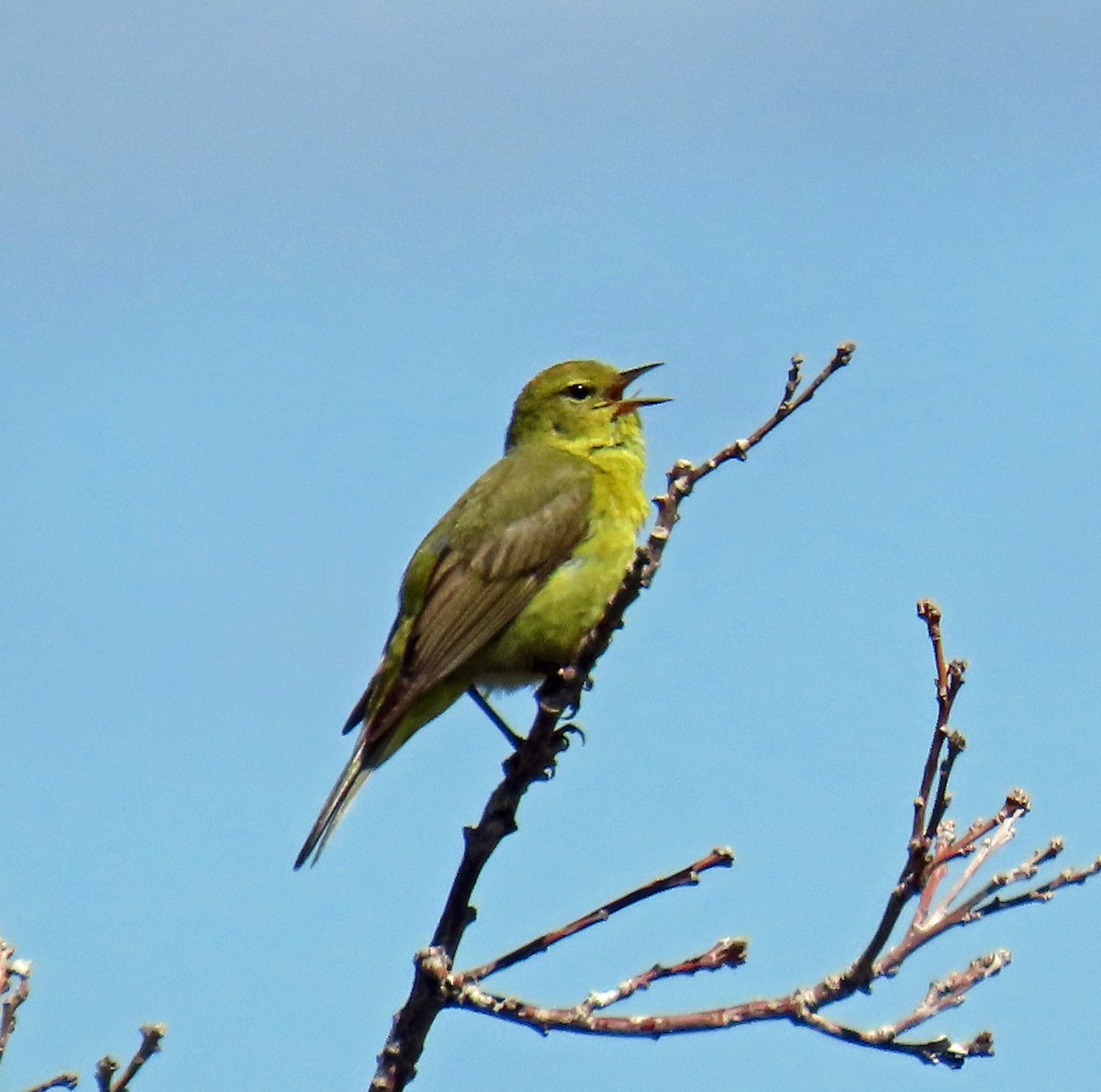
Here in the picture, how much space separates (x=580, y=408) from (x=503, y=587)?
6.61 ft

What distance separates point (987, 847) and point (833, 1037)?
61 cm

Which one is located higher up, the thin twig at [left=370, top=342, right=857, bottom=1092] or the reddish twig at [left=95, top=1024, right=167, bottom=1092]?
the thin twig at [left=370, top=342, right=857, bottom=1092]

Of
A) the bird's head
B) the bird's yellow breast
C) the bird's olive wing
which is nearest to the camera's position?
the bird's olive wing

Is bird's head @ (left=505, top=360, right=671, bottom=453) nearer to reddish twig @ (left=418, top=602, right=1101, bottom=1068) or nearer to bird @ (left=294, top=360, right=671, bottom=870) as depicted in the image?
bird @ (left=294, top=360, right=671, bottom=870)

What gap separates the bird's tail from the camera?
637cm

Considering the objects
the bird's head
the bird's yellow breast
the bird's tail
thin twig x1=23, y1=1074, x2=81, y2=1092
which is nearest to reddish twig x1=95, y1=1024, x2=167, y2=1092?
thin twig x1=23, y1=1074, x2=81, y2=1092

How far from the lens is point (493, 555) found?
7902 millimetres

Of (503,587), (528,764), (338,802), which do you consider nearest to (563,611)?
(503,587)

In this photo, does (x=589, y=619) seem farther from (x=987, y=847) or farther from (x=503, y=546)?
(x=987, y=847)

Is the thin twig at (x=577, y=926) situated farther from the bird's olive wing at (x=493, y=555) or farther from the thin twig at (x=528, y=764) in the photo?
the bird's olive wing at (x=493, y=555)

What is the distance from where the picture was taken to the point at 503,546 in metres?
7.93

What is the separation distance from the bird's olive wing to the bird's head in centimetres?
62

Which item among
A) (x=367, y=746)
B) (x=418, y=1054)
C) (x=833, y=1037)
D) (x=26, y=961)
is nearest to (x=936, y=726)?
(x=833, y=1037)

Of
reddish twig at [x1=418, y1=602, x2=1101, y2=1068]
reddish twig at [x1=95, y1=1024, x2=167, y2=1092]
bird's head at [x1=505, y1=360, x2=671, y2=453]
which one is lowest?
reddish twig at [x1=95, y1=1024, x2=167, y2=1092]
